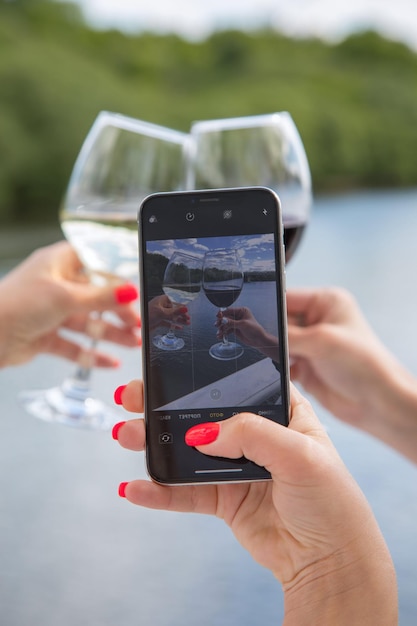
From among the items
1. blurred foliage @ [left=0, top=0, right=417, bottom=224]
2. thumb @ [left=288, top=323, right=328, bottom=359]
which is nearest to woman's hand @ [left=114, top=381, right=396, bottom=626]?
thumb @ [left=288, top=323, right=328, bottom=359]

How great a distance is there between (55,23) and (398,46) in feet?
2.94

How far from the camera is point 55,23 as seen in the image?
1494 mm

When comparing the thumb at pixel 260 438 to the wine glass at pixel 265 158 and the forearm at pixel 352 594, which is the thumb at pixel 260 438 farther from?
the wine glass at pixel 265 158

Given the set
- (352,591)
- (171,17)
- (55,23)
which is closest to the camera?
(352,591)

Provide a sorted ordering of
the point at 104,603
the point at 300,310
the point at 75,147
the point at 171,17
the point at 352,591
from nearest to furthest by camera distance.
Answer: the point at 352,591
the point at 104,603
the point at 300,310
the point at 75,147
the point at 171,17

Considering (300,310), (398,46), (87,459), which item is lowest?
(87,459)

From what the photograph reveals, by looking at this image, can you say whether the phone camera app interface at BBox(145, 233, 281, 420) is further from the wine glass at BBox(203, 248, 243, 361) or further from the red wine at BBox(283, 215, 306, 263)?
the red wine at BBox(283, 215, 306, 263)

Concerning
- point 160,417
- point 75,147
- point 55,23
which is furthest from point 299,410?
point 55,23

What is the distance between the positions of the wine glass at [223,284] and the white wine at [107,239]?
0.50 ft

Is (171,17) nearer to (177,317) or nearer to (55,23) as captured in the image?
(55,23)

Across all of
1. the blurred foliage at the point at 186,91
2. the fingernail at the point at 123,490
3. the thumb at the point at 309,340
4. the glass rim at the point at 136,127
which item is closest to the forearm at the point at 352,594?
the fingernail at the point at 123,490

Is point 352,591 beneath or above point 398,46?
beneath

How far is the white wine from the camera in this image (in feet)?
1.78

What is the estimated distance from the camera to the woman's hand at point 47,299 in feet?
1.86
